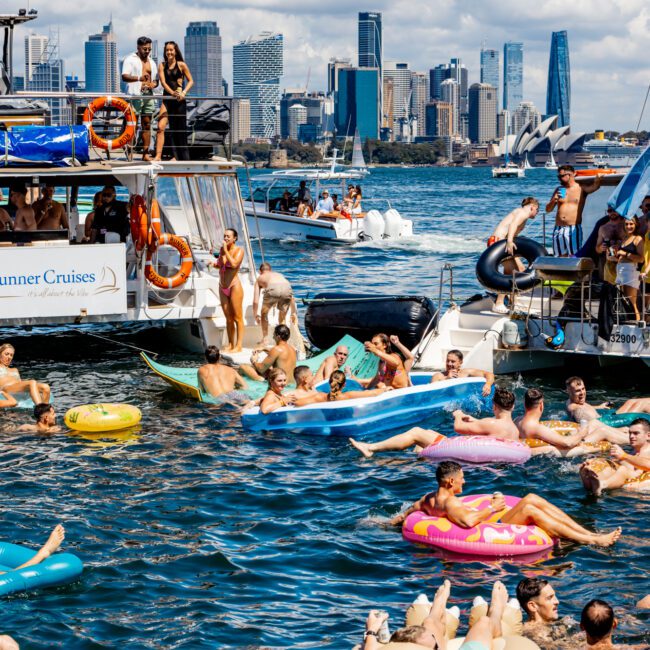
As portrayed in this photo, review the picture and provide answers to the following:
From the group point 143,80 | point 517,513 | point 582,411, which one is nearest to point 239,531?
point 517,513

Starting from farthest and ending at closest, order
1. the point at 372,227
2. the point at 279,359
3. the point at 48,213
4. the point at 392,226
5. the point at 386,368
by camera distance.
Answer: the point at 392,226
the point at 372,227
the point at 48,213
the point at 279,359
the point at 386,368

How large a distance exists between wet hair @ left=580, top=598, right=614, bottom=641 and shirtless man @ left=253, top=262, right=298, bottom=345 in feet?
34.4

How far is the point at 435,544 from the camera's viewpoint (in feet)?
35.8

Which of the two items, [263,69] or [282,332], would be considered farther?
[263,69]

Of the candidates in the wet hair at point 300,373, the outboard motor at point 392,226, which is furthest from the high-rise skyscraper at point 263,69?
the wet hair at point 300,373

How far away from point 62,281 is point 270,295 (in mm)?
3186

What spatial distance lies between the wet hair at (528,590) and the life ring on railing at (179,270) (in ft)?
34.0

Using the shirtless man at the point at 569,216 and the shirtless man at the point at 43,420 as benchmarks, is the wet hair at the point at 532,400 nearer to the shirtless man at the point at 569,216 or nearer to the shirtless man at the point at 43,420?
the shirtless man at the point at 569,216

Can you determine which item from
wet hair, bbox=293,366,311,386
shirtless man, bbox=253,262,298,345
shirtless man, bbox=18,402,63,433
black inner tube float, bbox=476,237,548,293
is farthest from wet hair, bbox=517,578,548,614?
black inner tube float, bbox=476,237,548,293

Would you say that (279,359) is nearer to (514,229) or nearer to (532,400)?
(532,400)

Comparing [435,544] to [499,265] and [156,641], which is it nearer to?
[156,641]

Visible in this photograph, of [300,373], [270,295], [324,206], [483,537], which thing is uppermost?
[324,206]

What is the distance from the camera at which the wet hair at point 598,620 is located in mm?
8352

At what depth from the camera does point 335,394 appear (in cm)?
1516
